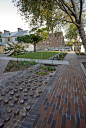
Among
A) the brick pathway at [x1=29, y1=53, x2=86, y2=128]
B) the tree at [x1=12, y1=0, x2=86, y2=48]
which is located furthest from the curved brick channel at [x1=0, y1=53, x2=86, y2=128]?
the tree at [x1=12, y1=0, x2=86, y2=48]

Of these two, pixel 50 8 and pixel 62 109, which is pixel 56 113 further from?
pixel 50 8

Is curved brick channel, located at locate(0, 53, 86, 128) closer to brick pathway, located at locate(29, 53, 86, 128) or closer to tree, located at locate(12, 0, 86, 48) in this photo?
brick pathway, located at locate(29, 53, 86, 128)

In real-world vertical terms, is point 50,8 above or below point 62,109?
above

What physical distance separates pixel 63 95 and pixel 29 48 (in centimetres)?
2978

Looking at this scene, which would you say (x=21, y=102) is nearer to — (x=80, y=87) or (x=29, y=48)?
(x=80, y=87)

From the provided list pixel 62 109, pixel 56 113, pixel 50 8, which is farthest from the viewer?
pixel 50 8

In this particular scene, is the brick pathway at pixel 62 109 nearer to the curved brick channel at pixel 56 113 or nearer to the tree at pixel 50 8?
the curved brick channel at pixel 56 113

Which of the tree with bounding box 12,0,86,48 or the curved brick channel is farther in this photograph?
the tree with bounding box 12,0,86,48

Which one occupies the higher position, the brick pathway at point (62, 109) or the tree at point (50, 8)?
the tree at point (50, 8)

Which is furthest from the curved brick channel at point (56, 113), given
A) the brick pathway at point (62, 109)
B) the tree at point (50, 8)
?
the tree at point (50, 8)

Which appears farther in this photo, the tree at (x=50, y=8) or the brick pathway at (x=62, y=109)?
the tree at (x=50, y=8)

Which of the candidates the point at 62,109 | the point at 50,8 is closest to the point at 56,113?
the point at 62,109

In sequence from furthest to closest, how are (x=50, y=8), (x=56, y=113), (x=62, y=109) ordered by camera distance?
(x=50, y=8)
(x=62, y=109)
(x=56, y=113)

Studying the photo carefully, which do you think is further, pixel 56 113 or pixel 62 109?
pixel 62 109
